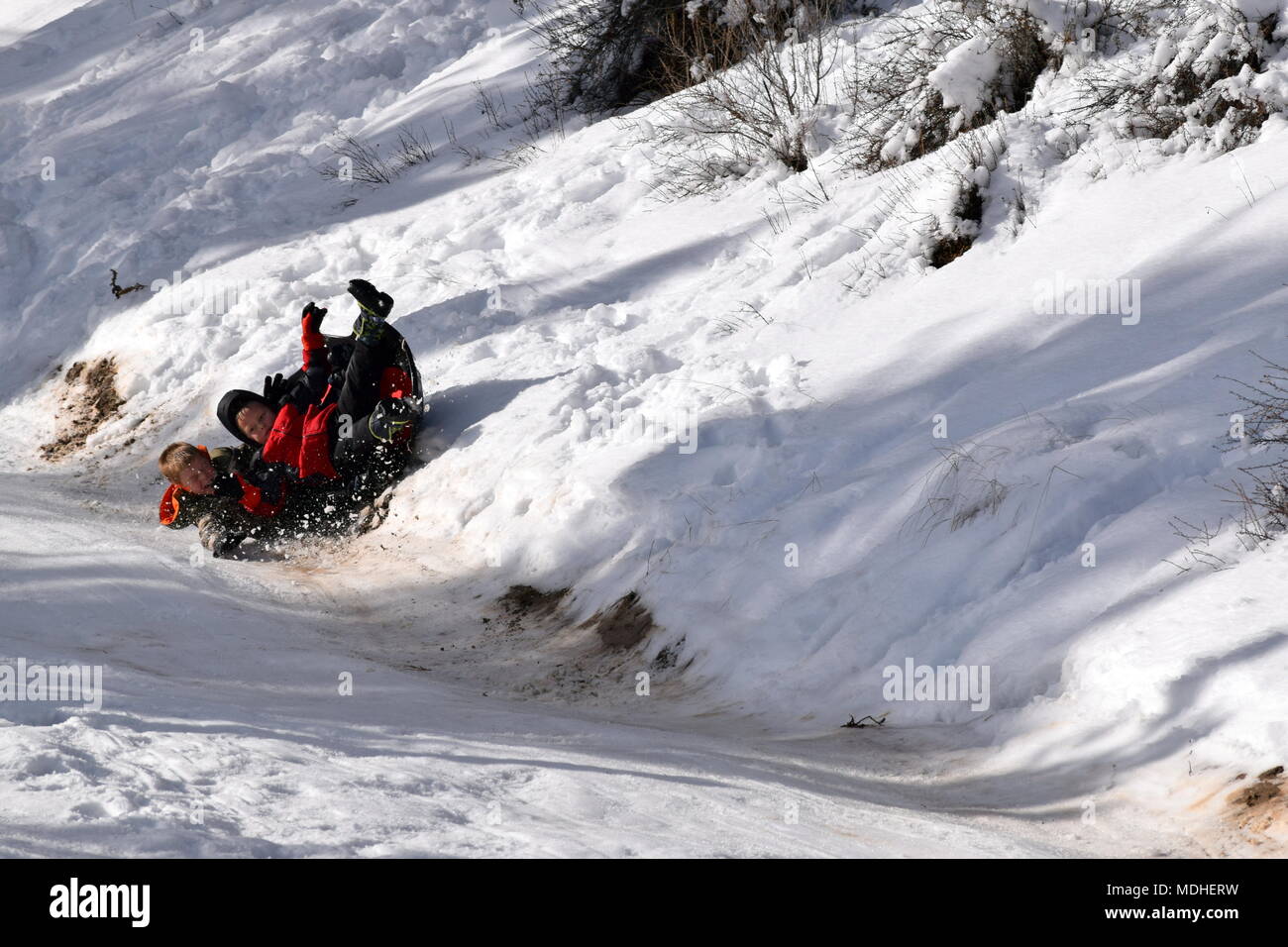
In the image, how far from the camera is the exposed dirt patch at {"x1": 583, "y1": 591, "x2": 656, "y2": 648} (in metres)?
6.20

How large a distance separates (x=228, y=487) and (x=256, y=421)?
633 mm

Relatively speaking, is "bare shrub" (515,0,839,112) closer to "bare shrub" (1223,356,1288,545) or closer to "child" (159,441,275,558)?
"child" (159,441,275,558)

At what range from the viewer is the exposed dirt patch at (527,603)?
6.73 metres

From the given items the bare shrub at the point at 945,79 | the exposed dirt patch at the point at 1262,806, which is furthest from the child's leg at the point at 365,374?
the exposed dirt patch at the point at 1262,806

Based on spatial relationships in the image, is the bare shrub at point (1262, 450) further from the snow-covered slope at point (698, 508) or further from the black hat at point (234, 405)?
the black hat at point (234, 405)

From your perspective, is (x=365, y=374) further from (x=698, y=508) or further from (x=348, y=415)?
(x=698, y=508)

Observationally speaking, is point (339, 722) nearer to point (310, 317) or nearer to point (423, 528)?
point (423, 528)

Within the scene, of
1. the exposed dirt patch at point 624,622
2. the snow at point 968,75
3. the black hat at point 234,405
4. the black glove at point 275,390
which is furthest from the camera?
the snow at point 968,75

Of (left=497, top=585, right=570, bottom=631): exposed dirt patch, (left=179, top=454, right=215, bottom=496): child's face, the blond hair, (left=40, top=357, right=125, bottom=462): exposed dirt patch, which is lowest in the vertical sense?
(left=497, top=585, right=570, bottom=631): exposed dirt patch

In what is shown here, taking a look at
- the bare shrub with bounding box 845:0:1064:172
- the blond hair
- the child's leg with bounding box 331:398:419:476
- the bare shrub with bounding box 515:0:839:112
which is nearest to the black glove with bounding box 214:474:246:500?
the blond hair

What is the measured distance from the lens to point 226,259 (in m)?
12.4

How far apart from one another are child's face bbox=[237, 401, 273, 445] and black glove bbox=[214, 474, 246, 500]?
50cm

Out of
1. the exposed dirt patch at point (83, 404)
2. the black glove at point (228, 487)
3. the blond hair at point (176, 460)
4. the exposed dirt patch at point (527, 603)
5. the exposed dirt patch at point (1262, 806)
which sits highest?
the exposed dirt patch at point (83, 404)

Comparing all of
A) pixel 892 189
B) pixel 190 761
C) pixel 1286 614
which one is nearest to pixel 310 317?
pixel 892 189
